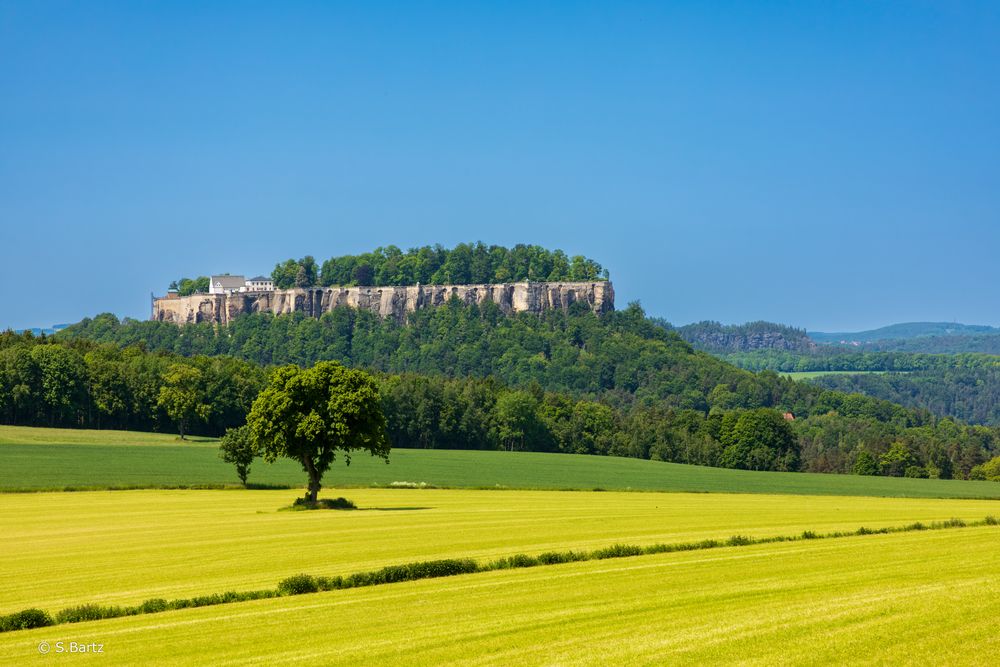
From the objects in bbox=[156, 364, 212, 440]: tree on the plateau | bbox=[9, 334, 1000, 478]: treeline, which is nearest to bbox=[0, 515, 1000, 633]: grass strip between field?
bbox=[156, 364, 212, 440]: tree on the plateau

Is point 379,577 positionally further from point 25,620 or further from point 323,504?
point 323,504

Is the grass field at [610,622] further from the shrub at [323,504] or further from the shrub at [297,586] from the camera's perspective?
the shrub at [323,504]

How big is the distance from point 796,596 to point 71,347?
147415mm

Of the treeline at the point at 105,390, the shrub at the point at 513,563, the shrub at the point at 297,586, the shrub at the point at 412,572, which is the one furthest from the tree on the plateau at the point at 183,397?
the shrub at the point at 297,586

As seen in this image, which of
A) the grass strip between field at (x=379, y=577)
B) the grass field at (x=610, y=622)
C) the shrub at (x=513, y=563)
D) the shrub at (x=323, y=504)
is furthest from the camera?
the shrub at (x=323, y=504)

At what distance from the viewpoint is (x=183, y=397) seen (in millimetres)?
135250

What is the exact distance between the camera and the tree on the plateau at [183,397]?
13488 cm

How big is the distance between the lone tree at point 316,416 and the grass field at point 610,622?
1293 inches

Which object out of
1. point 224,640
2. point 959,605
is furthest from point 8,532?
point 959,605

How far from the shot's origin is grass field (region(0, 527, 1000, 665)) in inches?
778

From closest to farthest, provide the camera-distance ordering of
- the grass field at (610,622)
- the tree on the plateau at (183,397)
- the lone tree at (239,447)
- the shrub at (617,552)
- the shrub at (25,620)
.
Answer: the grass field at (610,622)
the shrub at (25,620)
the shrub at (617,552)
the lone tree at (239,447)
the tree on the plateau at (183,397)

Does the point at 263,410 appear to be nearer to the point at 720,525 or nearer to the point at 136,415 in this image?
the point at 720,525

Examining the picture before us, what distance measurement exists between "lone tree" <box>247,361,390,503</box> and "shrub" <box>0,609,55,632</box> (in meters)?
36.7

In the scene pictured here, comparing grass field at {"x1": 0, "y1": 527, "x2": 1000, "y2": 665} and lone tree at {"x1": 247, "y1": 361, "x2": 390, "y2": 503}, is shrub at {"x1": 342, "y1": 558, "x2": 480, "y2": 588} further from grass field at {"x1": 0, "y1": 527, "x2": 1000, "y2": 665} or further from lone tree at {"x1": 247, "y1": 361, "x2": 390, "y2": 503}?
lone tree at {"x1": 247, "y1": 361, "x2": 390, "y2": 503}
